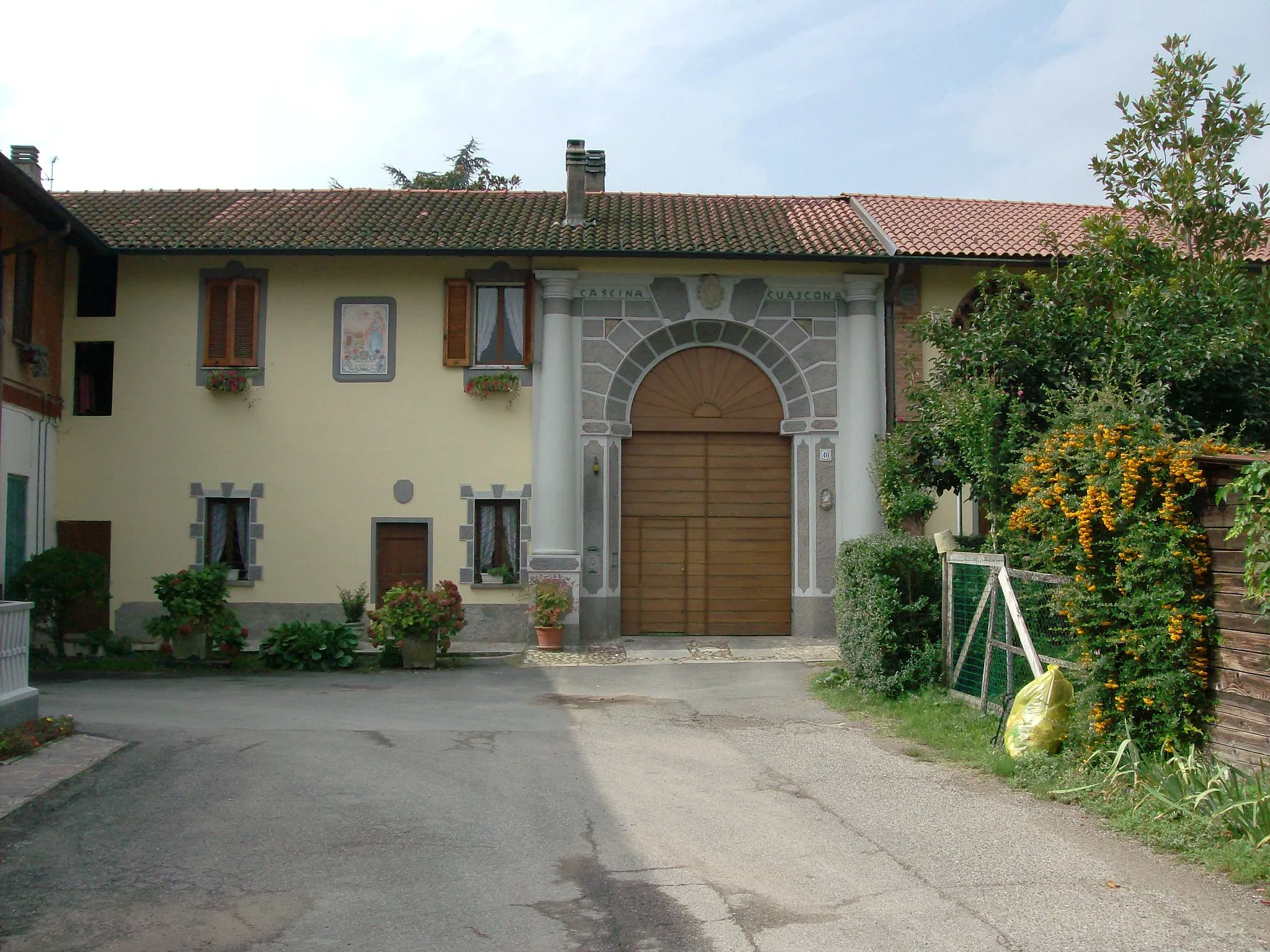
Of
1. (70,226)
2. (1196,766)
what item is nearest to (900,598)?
(1196,766)

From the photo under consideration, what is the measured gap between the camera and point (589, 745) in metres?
9.80

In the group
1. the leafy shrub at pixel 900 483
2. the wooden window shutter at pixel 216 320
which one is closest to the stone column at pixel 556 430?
the wooden window shutter at pixel 216 320

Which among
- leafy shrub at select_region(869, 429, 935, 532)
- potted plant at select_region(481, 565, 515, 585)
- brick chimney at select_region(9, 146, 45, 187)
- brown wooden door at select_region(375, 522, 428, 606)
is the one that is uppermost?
brick chimney at select_region(9, 146, 45, 187)

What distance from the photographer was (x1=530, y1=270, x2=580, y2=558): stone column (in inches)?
707

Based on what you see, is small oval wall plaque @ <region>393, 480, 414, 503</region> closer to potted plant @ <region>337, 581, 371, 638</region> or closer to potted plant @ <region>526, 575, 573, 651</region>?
potted plant @ <region>337, 581, 371, 638</region>

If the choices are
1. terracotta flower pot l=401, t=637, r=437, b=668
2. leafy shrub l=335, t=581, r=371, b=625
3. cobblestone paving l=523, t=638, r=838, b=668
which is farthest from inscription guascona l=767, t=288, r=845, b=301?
leafy shrub l=335, t=581, r=371, b=625

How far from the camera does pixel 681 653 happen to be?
670 inches

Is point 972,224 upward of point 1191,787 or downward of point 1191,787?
upward

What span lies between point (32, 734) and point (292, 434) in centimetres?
995

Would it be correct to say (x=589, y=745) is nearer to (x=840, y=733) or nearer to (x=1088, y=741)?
(x=840, y=733)

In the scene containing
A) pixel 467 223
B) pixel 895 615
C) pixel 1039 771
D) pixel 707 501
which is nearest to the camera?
pixel 1039 771

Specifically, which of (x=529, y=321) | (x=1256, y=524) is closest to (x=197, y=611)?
(x=529, y=321)

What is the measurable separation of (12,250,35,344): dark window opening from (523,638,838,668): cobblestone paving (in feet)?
29.0

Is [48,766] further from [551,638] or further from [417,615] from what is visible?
[551,638]
